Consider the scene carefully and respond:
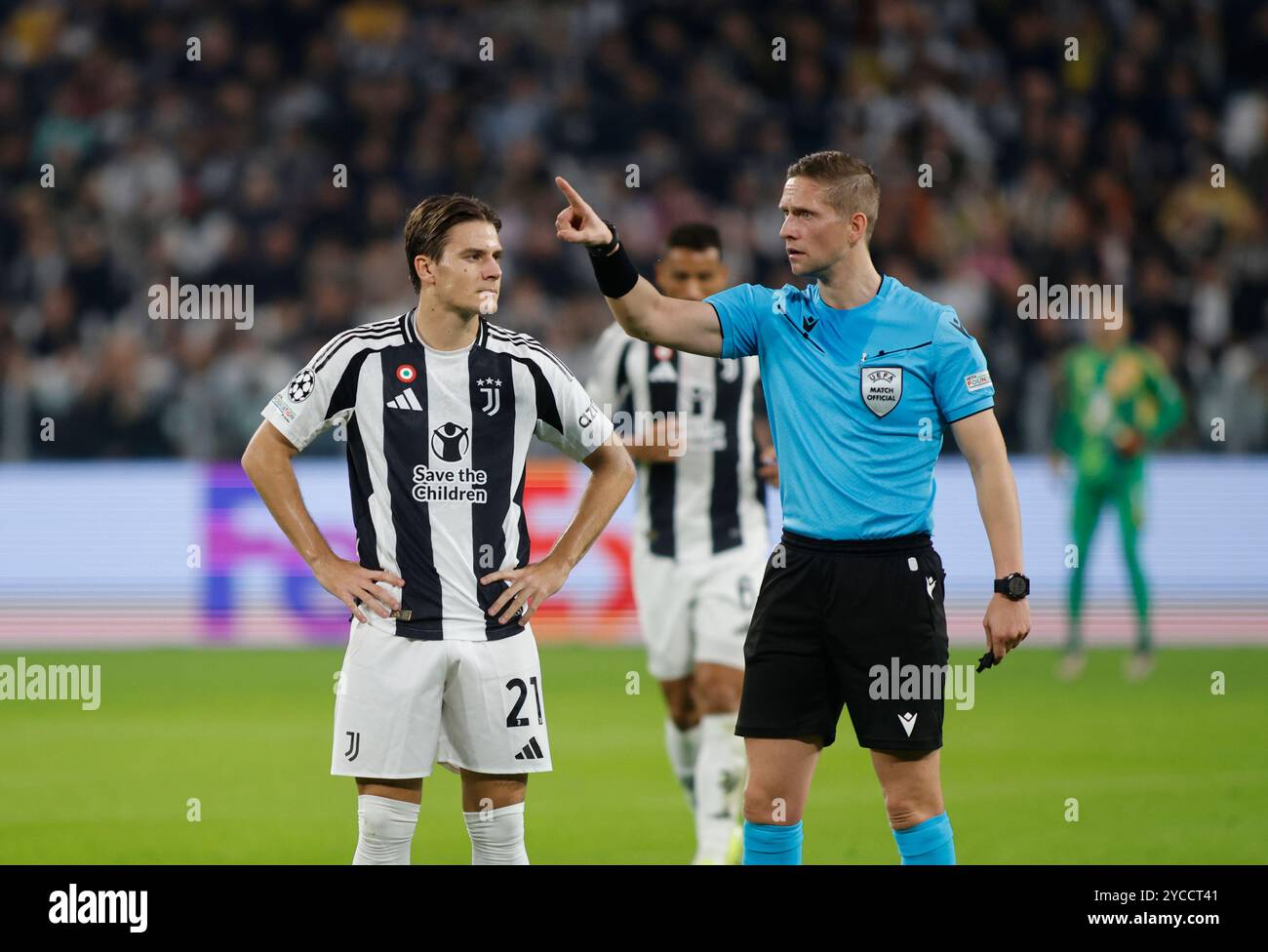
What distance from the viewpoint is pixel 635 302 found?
518cm

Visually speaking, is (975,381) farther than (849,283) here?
No

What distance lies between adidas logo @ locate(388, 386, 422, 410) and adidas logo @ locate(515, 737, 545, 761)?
1.03 metres

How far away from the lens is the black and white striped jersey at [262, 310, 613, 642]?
5211 mm

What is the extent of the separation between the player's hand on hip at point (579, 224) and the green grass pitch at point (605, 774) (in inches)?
119

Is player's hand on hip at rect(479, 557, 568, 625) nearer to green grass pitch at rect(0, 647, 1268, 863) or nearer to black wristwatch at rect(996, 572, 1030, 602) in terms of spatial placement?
black wristwatch at rect(996, 572, 1030, 602)

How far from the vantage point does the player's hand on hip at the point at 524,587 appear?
17.1ft

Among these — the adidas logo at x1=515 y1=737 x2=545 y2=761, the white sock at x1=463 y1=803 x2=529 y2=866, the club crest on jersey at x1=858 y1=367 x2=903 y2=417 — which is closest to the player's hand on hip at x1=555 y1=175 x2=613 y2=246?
the club crest on jersey at x1=858 y1=367 x2=903 y2=417

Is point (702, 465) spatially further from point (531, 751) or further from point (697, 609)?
point (531, 751)

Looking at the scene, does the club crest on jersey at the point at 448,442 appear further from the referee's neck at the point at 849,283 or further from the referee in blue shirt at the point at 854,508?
the referee's neck at the point at 849,283

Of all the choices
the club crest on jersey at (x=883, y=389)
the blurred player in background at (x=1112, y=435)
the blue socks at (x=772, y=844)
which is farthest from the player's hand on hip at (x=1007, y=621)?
the blurred player in background at (x=1112, y=435)

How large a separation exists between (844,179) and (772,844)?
1.99 m

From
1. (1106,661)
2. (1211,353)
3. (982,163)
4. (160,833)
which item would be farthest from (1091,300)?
(160,833)

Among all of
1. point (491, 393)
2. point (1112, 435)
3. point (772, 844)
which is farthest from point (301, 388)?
point (1112, 435)

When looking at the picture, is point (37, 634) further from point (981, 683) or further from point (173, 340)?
point (981, 683)
